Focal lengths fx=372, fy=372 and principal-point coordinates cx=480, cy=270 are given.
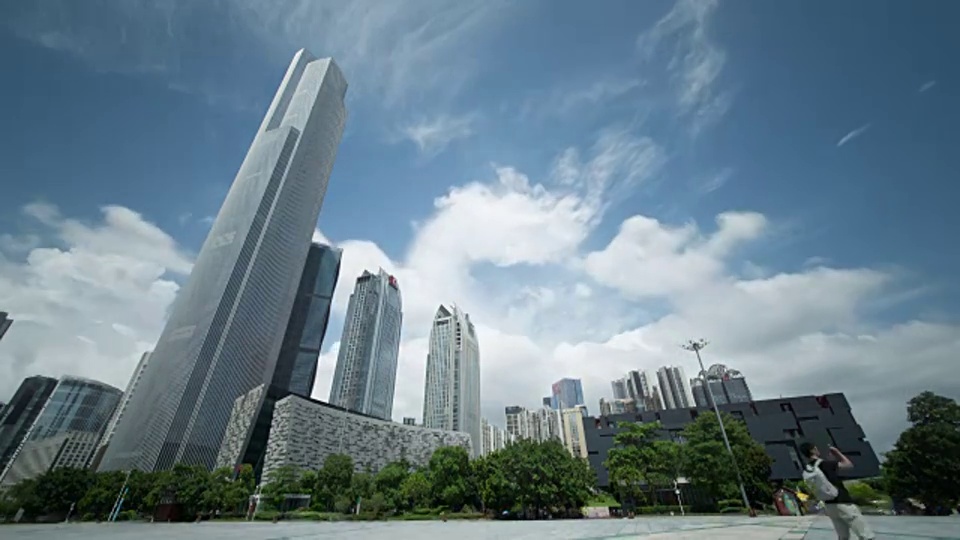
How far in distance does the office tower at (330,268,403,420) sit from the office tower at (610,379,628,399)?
9331 cm

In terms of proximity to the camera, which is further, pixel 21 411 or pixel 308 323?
pixel 21 411

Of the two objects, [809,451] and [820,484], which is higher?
[809,451]

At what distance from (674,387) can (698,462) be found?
111 metres

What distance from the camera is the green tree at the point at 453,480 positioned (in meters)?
38.6

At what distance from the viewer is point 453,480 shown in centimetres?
3984

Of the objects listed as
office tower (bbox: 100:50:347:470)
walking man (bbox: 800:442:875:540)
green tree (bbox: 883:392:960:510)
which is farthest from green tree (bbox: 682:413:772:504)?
office tower (bbox: 100:50:347:470)

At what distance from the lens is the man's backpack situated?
196 inches

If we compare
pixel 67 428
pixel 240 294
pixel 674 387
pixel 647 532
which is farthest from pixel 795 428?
pixel 67 428

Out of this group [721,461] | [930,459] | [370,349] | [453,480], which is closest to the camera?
[930,459]

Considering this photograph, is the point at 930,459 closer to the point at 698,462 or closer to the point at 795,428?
the point at 698,462

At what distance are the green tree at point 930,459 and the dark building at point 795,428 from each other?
51.3 feet

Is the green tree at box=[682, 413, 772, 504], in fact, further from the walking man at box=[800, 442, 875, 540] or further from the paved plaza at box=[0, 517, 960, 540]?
the walking man at box=[800, 442, 875, 540]

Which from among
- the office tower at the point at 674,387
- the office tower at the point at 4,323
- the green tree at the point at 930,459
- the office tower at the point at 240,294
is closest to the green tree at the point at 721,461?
the green tree at the point at 930,459

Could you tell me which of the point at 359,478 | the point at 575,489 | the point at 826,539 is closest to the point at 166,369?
the point at 359,478
